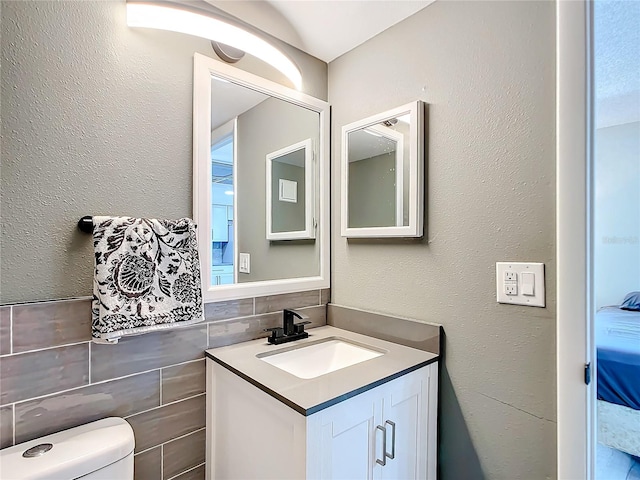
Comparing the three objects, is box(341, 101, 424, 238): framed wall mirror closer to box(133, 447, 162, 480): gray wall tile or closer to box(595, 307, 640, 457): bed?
box(595, 307, 640, 457): bed

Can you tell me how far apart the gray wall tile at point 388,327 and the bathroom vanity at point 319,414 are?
0.04m

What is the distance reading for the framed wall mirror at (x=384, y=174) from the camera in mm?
1247

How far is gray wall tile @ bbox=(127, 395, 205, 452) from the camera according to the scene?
1.07 meters

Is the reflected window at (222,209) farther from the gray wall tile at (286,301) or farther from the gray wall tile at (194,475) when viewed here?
the gray wall tile at (194,475)

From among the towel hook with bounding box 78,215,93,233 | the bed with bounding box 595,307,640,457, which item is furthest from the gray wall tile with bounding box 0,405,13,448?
the bed with bounding box 595,307,640,457

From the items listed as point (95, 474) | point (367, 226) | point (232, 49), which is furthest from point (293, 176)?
point (95, 474)

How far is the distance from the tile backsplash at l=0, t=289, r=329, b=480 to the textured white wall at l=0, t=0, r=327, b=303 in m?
0.11

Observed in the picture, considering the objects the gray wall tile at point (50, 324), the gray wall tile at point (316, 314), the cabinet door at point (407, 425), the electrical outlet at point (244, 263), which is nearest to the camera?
the gray wall tile at point (50, 324)

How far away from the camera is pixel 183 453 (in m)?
1.16

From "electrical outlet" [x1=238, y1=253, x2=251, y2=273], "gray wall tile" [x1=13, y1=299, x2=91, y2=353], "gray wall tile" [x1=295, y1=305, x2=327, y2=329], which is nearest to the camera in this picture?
"gray wall tile" [x1=13, y1=299, x2=91, y2=353]

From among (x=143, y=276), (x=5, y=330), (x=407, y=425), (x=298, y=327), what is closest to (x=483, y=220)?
(x=407, y=425)

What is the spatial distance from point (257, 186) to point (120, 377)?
33.3 inches

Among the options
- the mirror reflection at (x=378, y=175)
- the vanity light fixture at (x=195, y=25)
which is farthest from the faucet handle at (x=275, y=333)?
the vanity light fixture at (x=195, y=25)

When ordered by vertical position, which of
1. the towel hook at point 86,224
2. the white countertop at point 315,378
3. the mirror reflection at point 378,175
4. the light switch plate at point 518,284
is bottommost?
the white countertop at point 315,378
